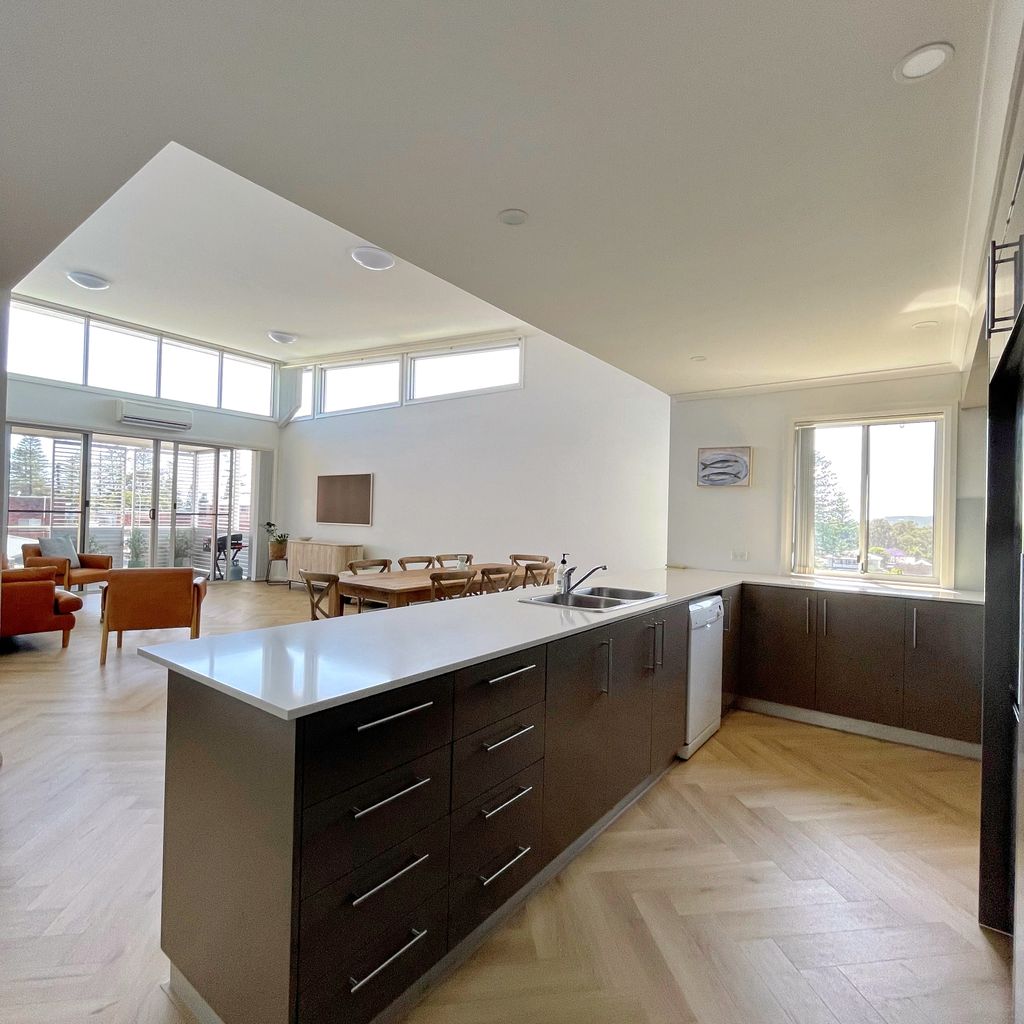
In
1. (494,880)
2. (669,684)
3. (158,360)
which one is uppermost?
(158,360)

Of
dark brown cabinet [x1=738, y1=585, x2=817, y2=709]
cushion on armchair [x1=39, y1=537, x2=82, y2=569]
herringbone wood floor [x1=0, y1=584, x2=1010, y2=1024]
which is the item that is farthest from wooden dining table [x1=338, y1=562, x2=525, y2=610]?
cushion on armchair [x1=39, y1=537, x2=82, y2=569]

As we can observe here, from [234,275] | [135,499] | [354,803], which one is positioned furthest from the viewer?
[135,499]

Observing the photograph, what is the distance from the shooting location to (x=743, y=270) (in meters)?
2.49

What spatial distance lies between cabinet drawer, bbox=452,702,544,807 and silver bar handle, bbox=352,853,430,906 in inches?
6.3

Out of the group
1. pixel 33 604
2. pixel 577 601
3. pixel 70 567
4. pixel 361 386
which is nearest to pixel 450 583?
pixel 577 601

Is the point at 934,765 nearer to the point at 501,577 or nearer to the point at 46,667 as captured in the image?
the point at 501,577

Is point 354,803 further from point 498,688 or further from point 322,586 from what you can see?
point 322,586

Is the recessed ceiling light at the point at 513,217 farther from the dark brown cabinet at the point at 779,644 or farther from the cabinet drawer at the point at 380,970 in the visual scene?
the dark brown cabinet at the point at 779,644

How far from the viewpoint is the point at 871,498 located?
418cm

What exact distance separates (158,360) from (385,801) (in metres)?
8.84

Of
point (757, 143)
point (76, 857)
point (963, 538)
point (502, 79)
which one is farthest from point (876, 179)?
point (76, 857)

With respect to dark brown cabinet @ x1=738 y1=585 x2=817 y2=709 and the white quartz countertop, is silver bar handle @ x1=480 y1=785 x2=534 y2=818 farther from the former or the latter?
dark brown cabinet @ x1=738 y1=585 x2=817 y2=709

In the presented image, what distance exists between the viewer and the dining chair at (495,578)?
17.9 feet

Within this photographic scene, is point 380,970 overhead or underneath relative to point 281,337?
underneath
